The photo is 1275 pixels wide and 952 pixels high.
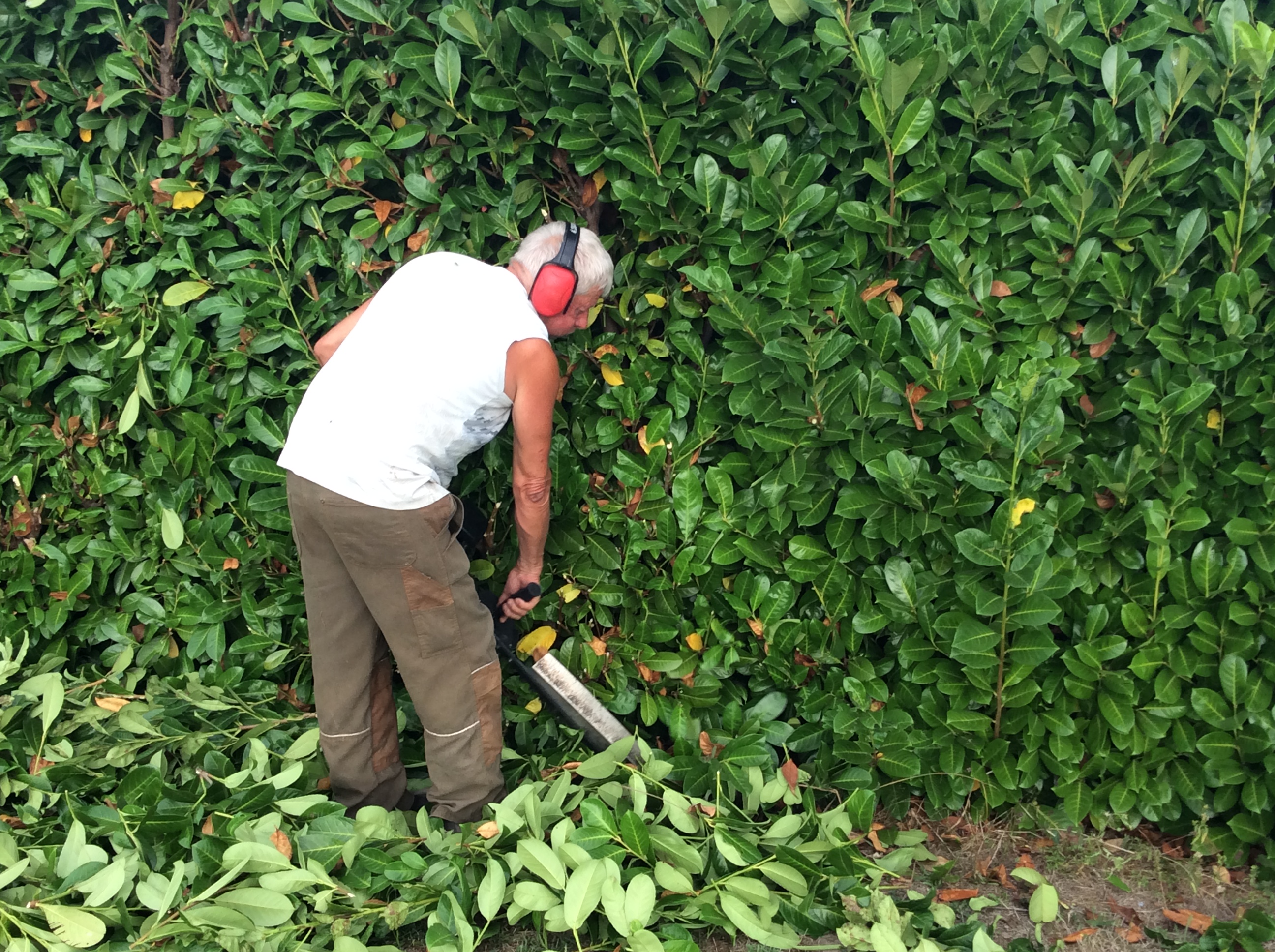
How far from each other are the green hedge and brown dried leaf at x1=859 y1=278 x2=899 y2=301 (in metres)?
0.02

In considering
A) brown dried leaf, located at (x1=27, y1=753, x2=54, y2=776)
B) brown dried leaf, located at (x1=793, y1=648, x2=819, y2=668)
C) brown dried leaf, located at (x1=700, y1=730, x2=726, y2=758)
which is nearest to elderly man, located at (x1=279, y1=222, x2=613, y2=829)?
brown dried leaf, located at (x1=700, y1=730, x2=726, y2=758)

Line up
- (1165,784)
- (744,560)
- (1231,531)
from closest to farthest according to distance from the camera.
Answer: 1. (1231,531)
2. (1165,784)
3. (744,560)

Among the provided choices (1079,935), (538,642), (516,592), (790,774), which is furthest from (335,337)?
(1079,935)

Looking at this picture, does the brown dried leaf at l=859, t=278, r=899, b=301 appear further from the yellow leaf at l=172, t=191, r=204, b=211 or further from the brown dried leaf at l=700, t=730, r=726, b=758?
the yellow leaf at l=172, t=191, r=204, b=211

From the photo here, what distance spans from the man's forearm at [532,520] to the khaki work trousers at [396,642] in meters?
0.19

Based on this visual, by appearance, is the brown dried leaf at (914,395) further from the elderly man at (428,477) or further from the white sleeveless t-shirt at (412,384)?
the white sleeveless t-shirt at (412,384)

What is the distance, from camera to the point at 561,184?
3229 millimetres

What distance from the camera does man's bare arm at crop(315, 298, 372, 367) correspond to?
305 cm

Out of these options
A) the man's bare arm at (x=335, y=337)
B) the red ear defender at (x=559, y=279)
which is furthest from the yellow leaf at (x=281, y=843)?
the red ear defender at (x=559, y=279)

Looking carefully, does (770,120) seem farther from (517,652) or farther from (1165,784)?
(1165,784)

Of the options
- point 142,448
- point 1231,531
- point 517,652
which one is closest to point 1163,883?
point 1231,531

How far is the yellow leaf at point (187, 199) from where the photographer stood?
11.2ft

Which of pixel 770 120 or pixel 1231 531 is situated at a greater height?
pixel 770 120

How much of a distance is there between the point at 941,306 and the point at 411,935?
2436 millimetres
